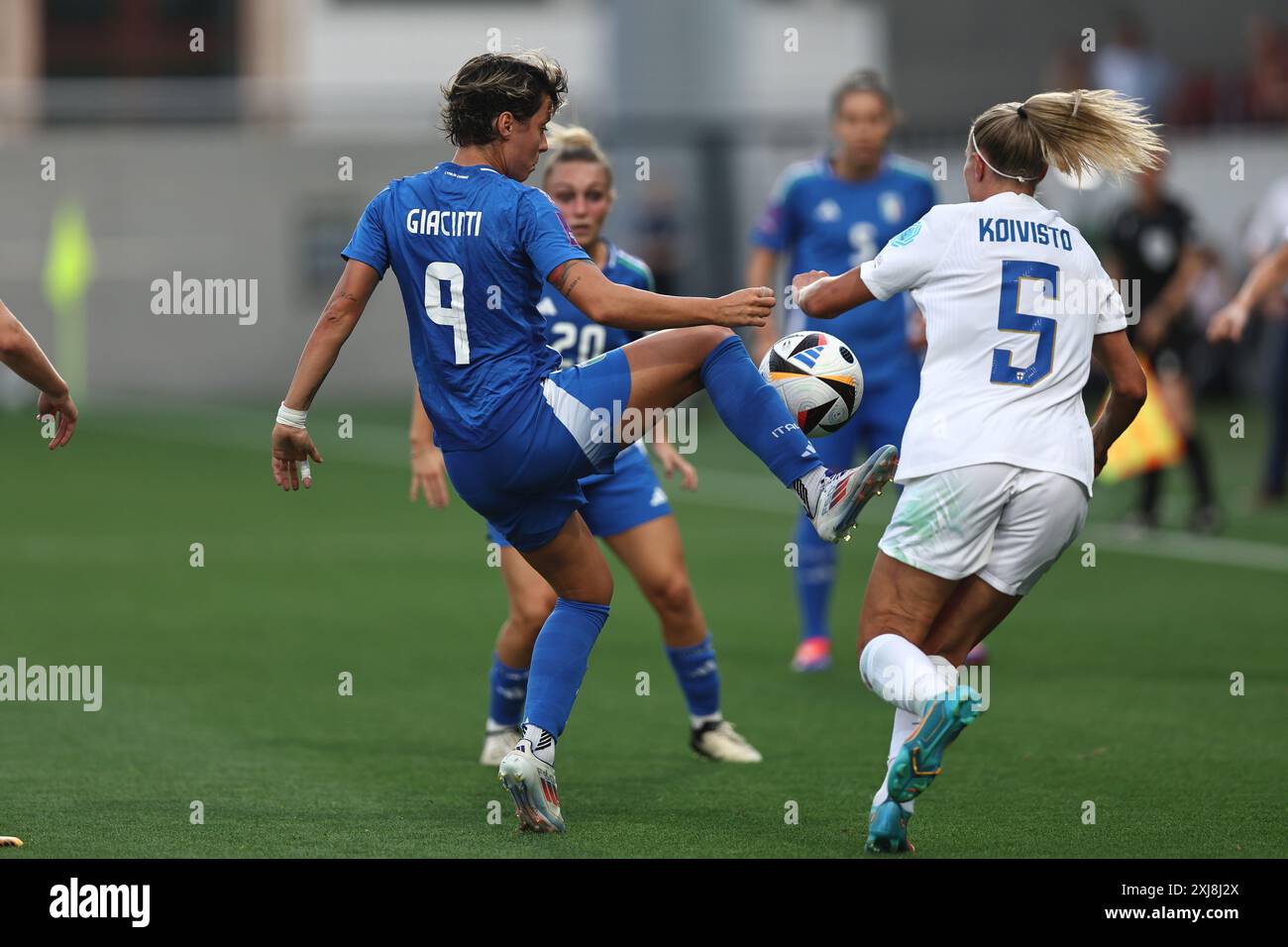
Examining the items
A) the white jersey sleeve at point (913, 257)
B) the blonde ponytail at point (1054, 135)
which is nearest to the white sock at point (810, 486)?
the white jersey sleeve at point (913, 257)

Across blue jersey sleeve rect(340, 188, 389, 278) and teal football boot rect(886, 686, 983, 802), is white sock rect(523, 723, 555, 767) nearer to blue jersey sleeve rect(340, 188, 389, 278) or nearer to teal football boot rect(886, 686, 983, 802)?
teal football boot rect(886, 686, 983, 802)

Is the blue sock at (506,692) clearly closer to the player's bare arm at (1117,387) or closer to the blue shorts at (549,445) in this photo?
the blue shorts at (549,445)

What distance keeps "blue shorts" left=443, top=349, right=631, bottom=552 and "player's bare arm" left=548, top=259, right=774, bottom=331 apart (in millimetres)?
260

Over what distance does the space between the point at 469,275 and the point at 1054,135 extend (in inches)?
64.8

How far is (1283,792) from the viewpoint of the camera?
641 centimetres

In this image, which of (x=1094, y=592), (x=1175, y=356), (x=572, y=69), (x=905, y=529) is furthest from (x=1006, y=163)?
(x=572, y=69)

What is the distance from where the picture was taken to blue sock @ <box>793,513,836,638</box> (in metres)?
9.02

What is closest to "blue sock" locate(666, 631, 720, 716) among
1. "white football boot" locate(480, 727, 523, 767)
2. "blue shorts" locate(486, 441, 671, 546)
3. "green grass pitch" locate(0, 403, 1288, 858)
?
"green grass pitch" locate(0, 403, 1288, 858)

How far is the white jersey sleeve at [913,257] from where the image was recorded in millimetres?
5406

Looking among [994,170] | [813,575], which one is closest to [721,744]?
[813,575]

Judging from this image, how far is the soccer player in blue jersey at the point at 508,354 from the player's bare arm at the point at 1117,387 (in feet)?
2.32
